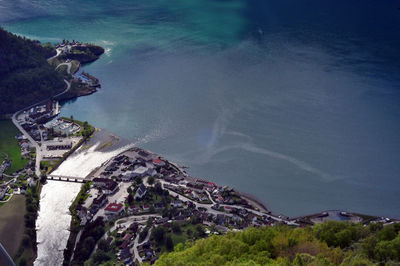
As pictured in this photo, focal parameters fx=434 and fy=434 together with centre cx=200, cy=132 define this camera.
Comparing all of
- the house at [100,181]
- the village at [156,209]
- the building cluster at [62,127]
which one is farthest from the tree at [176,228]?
the building cluster at [62,127]

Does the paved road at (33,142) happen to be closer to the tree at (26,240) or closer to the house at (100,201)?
the house at (100,201)

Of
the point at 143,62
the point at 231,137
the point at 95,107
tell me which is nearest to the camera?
the point at 231,137

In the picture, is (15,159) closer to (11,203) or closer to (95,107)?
(11,203)

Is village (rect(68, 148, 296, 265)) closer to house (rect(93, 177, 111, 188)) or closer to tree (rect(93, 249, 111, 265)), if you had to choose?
house (rect(93, 177, 111, 188))

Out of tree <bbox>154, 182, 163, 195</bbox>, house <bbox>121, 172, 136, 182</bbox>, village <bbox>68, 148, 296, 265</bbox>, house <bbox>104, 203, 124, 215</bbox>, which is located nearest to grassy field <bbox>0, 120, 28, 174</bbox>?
village <bbox>68, 148, 296, 265</bbox>

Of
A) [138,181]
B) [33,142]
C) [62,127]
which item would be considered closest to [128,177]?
[138,181]

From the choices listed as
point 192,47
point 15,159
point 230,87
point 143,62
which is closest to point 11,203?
point 15,159
